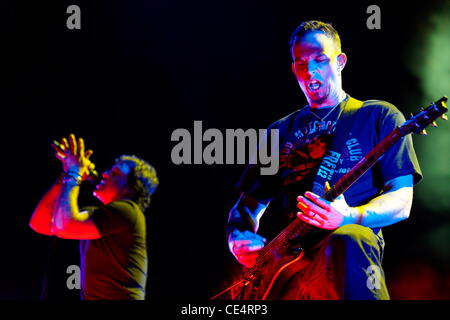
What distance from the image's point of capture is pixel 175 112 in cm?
438

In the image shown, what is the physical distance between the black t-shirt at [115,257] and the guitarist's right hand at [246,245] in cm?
107

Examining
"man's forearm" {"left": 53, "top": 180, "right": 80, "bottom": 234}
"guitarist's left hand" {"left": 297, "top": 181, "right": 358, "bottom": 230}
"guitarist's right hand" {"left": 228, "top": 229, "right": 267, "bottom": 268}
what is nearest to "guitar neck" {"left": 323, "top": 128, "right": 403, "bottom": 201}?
"guitarist's left hand" {"left": 297, "top": 181, "right": 358, "bottom": 230}

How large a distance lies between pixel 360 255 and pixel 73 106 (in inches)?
129

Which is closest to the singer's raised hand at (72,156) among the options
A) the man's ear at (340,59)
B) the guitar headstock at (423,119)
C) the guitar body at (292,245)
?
the guitar body at (292,245)

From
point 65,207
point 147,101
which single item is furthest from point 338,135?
point 147,101

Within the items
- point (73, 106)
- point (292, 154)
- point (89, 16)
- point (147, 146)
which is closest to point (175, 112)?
point (147, 146)

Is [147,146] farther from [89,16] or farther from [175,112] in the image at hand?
[89,16]

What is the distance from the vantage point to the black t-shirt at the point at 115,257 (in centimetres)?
344

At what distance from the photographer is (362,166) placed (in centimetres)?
229

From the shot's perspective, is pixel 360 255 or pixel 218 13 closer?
pixel 360 255

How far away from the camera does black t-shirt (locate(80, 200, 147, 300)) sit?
3.44m

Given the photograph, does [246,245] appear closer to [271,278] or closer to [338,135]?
[271,278]

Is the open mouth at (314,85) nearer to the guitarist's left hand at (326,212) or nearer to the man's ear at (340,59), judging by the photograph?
the man's ear at (340,59)

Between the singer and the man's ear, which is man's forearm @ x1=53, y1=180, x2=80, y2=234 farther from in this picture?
the man's ear
